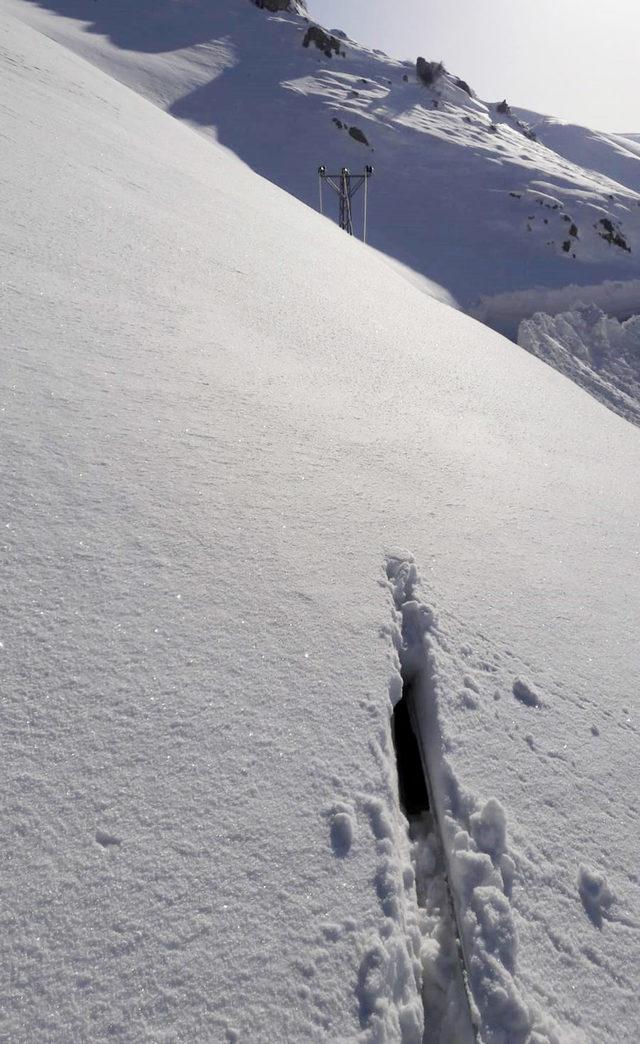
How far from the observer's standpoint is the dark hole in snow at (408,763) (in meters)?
1.46

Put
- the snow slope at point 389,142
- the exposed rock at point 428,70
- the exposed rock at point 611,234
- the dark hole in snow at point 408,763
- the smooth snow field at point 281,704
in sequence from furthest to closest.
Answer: the exposed rock at point 428,70 < the exposed rock at point 611,234 < the snow slope at point 389,142 < the dark hole in snow at point 408,763 < the smooth snow field at point 281,704

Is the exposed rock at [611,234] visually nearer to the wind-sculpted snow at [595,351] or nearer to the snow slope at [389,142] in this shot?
the snow slope at [389,142]

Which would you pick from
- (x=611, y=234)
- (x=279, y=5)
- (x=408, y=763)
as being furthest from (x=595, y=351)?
(x=279, y=5)

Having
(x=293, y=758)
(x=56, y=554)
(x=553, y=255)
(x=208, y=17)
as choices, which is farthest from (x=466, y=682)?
(x=208, y=17)

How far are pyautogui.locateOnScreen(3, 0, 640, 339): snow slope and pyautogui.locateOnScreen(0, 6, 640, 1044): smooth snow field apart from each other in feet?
41.2

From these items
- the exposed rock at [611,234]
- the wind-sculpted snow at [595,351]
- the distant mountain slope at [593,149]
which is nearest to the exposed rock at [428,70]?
the exposed rock at [611,234]

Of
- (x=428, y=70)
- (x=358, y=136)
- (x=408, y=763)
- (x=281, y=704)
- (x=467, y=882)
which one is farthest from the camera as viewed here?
(x=428, y=70)

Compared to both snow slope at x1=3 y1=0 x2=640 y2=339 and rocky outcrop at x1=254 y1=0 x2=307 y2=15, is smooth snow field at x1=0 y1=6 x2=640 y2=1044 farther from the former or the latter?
rocky outcrop at x1=254 y1=0 x2=307 y2=15

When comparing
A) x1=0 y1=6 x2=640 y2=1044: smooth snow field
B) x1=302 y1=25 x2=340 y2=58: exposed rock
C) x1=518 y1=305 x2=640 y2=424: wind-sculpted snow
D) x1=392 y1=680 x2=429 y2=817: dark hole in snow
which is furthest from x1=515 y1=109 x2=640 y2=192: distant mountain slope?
x1=392 y1=680 x2=429 y2=817: dark hole in snow

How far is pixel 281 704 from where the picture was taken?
140cm

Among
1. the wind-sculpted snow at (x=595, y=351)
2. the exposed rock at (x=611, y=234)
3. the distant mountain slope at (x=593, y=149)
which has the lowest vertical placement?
the wind-sculpted snow at (x=595, y=351)

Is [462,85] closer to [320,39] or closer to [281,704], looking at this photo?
[320,39]

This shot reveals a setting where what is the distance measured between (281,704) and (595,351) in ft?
40.9

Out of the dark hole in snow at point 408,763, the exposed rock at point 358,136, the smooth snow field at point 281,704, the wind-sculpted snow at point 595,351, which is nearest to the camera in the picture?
the smooth snow field at point 281,704
